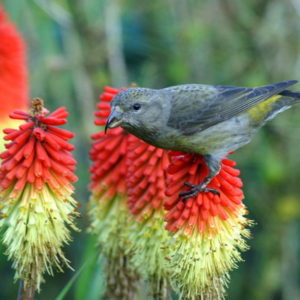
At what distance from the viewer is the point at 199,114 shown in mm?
4430

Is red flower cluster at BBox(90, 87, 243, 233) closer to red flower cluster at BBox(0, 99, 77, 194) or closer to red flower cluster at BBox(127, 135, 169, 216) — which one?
red flower cluster at BBox(127, 135, 169, 216)

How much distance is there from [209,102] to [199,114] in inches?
5.2

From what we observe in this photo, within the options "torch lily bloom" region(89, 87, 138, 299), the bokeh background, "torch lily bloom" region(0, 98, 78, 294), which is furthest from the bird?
the bokeh background

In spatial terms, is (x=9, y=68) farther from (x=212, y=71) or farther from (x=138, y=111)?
(x=212, y=71)

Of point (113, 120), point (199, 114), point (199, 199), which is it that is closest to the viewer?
point (199, 199)

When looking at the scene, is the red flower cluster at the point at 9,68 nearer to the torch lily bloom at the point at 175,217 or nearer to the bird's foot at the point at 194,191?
the torch lily bloom at the point at 175,217

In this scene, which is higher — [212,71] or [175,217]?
[212,71]

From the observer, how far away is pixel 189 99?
4473mm

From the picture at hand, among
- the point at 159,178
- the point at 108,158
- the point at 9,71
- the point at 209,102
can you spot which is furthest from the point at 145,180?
the point at 9,71

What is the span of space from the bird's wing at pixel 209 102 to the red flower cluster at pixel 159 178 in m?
0.33

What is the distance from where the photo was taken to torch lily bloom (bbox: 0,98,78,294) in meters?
3.43

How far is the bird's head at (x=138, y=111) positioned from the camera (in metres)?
3.94

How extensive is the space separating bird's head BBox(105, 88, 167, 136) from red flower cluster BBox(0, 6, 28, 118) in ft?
5.68

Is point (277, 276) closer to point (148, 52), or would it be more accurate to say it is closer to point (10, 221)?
point (148, 52)
